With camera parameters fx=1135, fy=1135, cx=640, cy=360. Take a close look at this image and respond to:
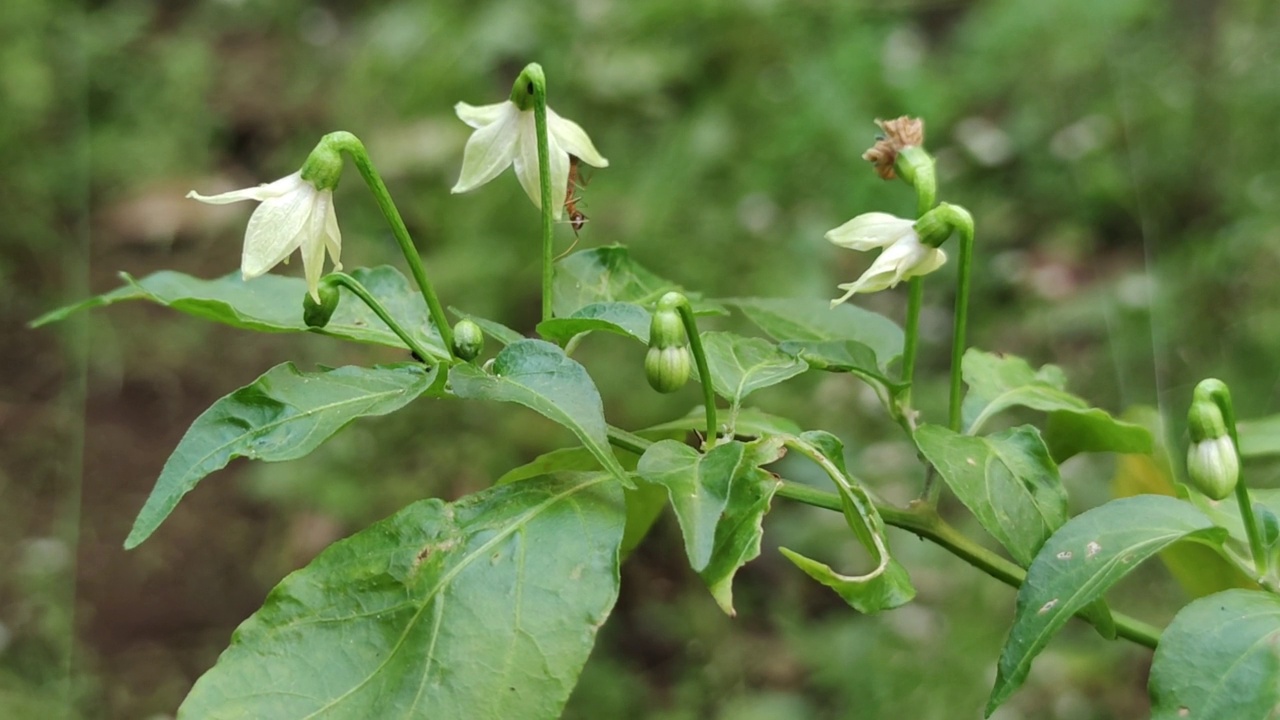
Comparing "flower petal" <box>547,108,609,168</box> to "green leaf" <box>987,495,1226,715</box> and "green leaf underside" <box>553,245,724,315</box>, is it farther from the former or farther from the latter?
"green leaf" <box>987,495,1226,715</box>

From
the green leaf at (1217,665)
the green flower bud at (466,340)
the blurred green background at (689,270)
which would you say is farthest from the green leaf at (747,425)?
the blurred green background at (689,270)

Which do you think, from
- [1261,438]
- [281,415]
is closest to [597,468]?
[281,415]

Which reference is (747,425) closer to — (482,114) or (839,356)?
(839,356)

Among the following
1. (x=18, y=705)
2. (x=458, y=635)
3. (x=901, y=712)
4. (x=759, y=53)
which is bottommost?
(x=18, y=705)

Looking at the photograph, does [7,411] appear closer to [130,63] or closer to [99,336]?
[99,336]

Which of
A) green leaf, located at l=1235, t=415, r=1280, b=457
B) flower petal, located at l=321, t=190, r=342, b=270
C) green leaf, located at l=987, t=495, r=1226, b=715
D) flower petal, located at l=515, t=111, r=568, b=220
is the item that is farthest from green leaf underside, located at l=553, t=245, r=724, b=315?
green leaf, located at l=1235, t=415, r=1280, b=457

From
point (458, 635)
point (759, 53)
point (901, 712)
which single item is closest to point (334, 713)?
point (458, 635)
